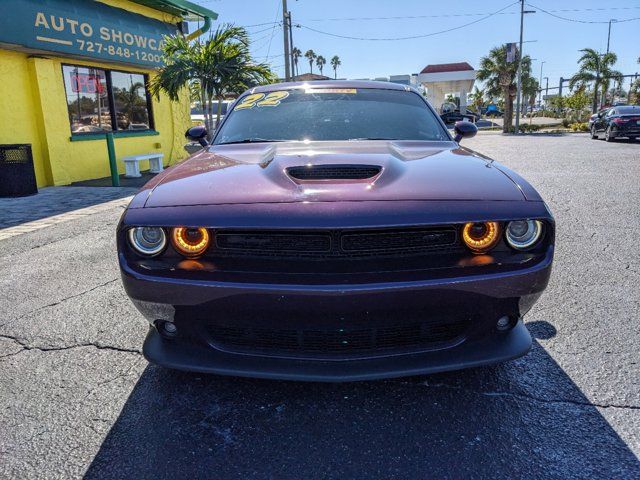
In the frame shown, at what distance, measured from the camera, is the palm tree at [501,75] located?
35.7m

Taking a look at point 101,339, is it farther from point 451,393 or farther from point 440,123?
point 440,123

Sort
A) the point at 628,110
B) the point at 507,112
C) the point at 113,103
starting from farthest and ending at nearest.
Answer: the point at 507,112, the point at 628,110, the point at 113,103

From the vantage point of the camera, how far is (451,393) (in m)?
2.29

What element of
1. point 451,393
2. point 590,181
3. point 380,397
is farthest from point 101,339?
point 590,181

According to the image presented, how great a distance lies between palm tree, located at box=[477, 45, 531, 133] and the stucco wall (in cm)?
2987

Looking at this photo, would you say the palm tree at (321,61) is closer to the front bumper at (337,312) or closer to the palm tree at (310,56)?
the palm tree at (310,56)

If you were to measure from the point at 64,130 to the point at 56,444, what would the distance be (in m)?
10.4

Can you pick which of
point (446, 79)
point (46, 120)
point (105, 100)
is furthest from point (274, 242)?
point (446, 79)

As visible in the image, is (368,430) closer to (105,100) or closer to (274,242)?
(274,242)

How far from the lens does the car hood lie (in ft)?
6.56

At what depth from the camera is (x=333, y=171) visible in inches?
88.6

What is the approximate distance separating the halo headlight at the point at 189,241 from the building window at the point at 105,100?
10.7 m

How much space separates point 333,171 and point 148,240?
0.85 m

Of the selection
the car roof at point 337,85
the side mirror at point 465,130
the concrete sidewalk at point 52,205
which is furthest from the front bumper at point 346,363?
the concrete sidewalk at point 52,205
